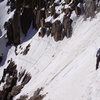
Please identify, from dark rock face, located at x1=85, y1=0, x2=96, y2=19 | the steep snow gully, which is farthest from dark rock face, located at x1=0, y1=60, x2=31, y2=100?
dark rock face, located at x1=85, y1=0, x2=96, y2=19

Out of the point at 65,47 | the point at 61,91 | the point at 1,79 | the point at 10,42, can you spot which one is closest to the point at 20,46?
the point at 10,42

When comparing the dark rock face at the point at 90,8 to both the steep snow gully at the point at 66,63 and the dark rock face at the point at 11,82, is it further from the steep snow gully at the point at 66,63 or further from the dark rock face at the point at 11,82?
the dark rock face at the point at 11,82

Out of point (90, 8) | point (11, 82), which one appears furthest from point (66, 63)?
point (11, 82)

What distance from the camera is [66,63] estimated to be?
40469mm

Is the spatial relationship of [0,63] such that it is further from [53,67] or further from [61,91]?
[61,91]

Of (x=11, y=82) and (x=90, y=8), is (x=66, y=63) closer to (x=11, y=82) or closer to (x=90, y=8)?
(x=90, y=8)

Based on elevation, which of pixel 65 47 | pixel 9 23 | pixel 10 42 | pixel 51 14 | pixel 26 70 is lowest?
pixel 65 47

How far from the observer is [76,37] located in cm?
4775

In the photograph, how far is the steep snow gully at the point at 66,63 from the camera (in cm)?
2654

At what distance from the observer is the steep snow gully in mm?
26538

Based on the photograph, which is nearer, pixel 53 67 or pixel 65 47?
pixel 53 67

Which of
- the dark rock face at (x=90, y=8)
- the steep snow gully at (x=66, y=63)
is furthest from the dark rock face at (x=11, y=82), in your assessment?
the dark rock face at (x=90, y=8)

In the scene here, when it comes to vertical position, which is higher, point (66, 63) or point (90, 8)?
point (90, 8)

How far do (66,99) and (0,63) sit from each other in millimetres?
47870
